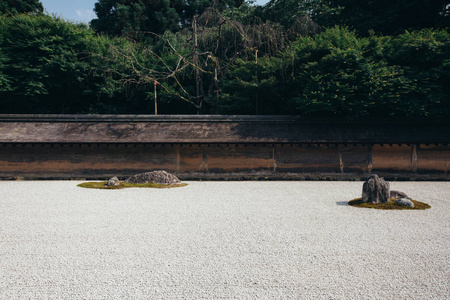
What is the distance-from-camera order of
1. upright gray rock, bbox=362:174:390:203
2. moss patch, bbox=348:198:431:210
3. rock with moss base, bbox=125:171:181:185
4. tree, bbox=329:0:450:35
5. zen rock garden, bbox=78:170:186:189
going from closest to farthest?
moss patch, bbox=348:198:431:210 → upright gray rock, bbox=362:174:390:203 → zen rock garden, bbox=78:170:186:189 → rock with moss base, bbox=125:171:181:185 → tree, bbox=329:0:450:35

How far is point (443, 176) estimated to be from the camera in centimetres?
1256

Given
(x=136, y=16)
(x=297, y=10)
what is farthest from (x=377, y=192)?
(x=136, y=16)

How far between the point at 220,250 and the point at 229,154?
28.8ft

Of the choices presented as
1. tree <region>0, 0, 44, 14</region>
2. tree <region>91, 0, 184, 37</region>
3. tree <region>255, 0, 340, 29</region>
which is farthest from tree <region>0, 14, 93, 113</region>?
tree <region>255, 0, 340, 29</region>

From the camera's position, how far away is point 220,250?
173 inches

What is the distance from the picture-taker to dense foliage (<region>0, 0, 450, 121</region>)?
13391mm

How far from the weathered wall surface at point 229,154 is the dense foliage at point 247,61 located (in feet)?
5.26

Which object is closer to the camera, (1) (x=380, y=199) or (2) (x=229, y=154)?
(1) (x=380, y=199)

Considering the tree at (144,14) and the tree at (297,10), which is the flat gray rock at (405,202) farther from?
the tree at (144,14)

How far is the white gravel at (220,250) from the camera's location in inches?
127

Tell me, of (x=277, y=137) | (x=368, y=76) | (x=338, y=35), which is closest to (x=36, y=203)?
(x=277, y=137)

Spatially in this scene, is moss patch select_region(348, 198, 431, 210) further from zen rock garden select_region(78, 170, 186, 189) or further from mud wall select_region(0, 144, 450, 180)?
zen rock garden select_region(78, 170, 186, 189)

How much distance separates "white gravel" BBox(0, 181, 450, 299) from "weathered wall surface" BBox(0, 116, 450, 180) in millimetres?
4922

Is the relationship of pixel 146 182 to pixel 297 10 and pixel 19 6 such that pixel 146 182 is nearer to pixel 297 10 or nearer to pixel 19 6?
pixel 297 10
